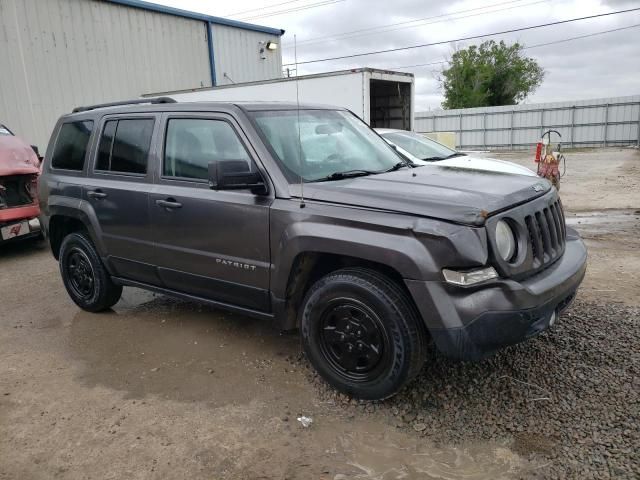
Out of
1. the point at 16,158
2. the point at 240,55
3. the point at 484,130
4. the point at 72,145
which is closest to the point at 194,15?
the point at 240,55

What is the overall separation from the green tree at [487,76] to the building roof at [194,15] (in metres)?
29.7

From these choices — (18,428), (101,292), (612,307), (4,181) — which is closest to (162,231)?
(101,292)

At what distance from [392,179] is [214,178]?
1.16m

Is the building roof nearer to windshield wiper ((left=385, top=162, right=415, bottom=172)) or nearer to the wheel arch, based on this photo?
the wheel arch

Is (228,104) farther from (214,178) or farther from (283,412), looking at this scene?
(283,412)

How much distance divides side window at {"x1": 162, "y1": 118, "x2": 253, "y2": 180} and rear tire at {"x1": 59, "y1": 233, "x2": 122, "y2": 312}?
1362 mm

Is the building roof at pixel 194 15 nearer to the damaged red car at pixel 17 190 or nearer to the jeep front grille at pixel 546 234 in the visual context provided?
the damaged red car at pixel 17 190

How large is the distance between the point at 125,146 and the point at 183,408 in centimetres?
222

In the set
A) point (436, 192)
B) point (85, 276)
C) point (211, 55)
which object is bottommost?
point (85, 276)

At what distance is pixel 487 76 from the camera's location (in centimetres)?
4338

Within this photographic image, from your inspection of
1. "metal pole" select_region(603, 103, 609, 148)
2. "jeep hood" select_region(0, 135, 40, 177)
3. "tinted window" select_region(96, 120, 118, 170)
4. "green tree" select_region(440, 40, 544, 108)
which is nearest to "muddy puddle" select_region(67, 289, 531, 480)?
"tinted window" select_region(96, 120, 118, 170)

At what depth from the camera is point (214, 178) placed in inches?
126

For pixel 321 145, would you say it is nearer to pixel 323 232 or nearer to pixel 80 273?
pixel 323 232

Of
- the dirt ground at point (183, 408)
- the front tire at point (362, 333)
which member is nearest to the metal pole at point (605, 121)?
the dirt ground at point (183, 408)
